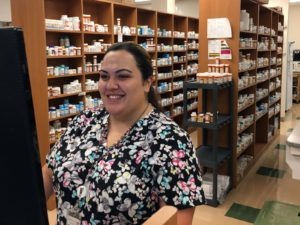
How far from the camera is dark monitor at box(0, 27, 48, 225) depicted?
0.39m

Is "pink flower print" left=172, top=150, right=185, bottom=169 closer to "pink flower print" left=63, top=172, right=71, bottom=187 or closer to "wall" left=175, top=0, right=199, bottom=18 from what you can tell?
"pink flower print" left=63, top=172, right=71, bottom=187

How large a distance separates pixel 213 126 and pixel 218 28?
115 cm

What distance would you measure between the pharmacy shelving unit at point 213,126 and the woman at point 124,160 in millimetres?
2182

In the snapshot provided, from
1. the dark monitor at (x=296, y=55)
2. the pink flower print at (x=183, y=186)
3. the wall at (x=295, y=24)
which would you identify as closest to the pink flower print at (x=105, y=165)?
the pink flower print at (x=183, y=186)

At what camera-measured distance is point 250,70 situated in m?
4.98

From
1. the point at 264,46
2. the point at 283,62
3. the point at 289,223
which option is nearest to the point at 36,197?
the point at 289,223

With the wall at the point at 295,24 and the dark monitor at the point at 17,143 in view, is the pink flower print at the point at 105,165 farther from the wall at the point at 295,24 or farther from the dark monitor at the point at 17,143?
the wall at the point at 295,24

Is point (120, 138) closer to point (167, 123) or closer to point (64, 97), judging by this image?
point (167, 123)

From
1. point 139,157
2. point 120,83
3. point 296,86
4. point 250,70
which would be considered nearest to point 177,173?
point 139,157

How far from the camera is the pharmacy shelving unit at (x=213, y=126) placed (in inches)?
141

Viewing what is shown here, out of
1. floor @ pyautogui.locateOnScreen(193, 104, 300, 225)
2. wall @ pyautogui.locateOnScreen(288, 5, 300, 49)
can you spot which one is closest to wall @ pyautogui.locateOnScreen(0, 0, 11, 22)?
floor @ pyautogui.locateOnScreen(193, 104, 300, 225)

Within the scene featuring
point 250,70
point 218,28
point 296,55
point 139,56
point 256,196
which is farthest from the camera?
point 296,55

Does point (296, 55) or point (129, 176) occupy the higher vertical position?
point (296, 55)

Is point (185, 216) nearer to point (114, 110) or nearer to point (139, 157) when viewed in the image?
point (139, 157)
